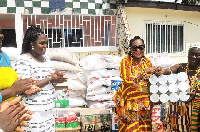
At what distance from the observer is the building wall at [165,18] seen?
21.4 ft

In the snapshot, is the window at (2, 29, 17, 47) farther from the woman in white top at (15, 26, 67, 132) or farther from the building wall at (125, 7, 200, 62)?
the woman in white top at (15, 26, 67, 132)

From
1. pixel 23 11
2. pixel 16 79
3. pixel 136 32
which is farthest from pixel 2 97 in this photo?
pixel 136 32

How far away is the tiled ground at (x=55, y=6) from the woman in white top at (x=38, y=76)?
3063 millimetres

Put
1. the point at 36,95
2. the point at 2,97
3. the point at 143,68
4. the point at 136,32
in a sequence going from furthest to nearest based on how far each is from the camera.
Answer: the point at 136,32
the point at 143,68
the point at 36,95
the point at 2,97

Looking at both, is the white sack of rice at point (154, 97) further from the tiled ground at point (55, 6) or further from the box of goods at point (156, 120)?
the tiled ground at point (55, 6)

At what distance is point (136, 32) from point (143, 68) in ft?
12.9

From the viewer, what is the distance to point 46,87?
2504 millimetres

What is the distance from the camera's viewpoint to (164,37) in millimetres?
7148

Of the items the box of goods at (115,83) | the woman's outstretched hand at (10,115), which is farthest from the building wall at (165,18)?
the woman's outstretched hand at (10,115)

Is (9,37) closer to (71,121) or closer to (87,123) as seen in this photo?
(71,121)

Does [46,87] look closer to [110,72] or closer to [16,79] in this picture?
[16,79]

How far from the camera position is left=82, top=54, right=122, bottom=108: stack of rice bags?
3967 millimetres

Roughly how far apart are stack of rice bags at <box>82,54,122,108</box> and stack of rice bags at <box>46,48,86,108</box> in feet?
0.53

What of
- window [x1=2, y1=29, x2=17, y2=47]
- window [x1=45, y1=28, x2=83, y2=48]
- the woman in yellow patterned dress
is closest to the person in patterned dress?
the woman in yellow patterned dress
